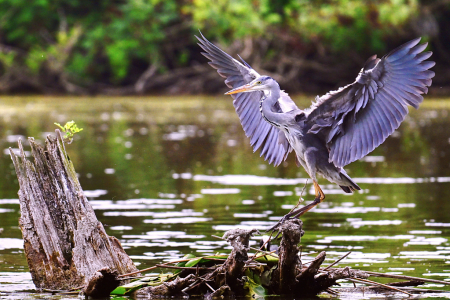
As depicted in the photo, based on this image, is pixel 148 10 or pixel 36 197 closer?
pixel 36 197

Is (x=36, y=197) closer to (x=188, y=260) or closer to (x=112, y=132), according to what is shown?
(x=188, y=260)

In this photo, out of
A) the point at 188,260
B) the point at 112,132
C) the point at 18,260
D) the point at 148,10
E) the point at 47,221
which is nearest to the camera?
the point at 188,260

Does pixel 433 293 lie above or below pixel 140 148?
below

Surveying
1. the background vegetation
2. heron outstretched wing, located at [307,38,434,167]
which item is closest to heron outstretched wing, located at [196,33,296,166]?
heron outstretched wing, located at [307,38,434,167]

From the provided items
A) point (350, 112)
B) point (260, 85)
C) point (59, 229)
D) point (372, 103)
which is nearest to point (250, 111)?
point (260, 85)

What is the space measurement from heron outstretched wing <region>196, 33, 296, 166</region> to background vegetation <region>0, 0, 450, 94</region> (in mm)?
21919

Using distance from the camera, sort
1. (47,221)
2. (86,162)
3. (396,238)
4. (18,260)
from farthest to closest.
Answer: (86,162)
(396,238)
(18,260)
(47,221)

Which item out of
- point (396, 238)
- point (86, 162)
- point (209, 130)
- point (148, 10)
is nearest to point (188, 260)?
point (396, 238)

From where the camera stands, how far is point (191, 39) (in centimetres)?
3334

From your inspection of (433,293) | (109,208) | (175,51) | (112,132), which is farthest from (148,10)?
(433,293)

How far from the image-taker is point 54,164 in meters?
6.33

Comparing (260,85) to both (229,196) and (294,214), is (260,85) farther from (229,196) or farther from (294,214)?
(229,196)

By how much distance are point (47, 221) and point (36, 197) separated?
22 centimetres

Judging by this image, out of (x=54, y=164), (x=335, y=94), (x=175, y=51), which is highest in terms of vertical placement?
(x=175, y=51)
